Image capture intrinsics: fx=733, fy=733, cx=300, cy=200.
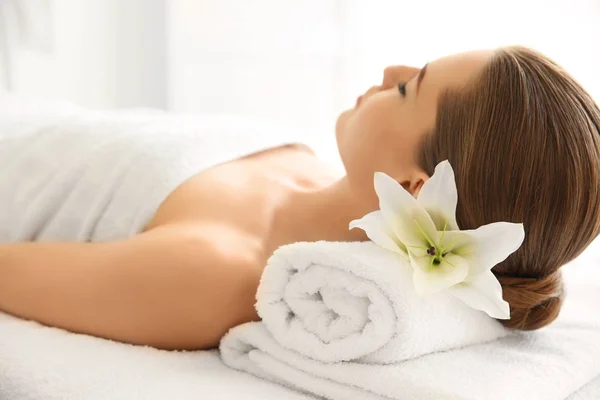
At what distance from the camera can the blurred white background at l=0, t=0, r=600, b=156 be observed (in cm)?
202

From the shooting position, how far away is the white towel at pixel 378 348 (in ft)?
2.45

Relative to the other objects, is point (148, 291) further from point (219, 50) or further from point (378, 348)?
point (219, 50)

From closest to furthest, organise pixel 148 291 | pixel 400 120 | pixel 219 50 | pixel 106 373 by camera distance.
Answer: pixel 106 373 → pixel 148 291 → pixel 400 120 → pixel 219 50

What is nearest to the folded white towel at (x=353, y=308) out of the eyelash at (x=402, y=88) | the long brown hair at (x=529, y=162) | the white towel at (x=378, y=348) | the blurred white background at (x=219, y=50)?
the white towel at (x=378, y=348)

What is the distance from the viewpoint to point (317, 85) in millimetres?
2268

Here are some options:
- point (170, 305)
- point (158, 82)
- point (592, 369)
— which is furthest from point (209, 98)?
point (592, 369)

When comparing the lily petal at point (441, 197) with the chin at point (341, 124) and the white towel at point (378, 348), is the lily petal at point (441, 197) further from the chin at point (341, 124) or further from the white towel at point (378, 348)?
the chin at point (341, 124)

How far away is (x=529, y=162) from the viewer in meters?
0.84

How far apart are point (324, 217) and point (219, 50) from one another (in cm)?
137

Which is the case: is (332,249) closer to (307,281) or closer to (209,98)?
(307,281)

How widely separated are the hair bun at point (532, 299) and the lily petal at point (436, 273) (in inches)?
5.8

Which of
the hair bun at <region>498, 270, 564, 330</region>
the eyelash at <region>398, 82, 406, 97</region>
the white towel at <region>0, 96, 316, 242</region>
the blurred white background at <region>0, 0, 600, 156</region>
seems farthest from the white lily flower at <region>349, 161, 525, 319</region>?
the blurred white background at <region>0, 0, 600, 156</region>

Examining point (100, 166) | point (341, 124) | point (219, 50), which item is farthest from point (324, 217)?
point (219, 50)

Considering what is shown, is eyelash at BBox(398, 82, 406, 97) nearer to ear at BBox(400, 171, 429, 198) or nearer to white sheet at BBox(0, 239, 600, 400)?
ear at BBox(400, 171, 429, 198)
